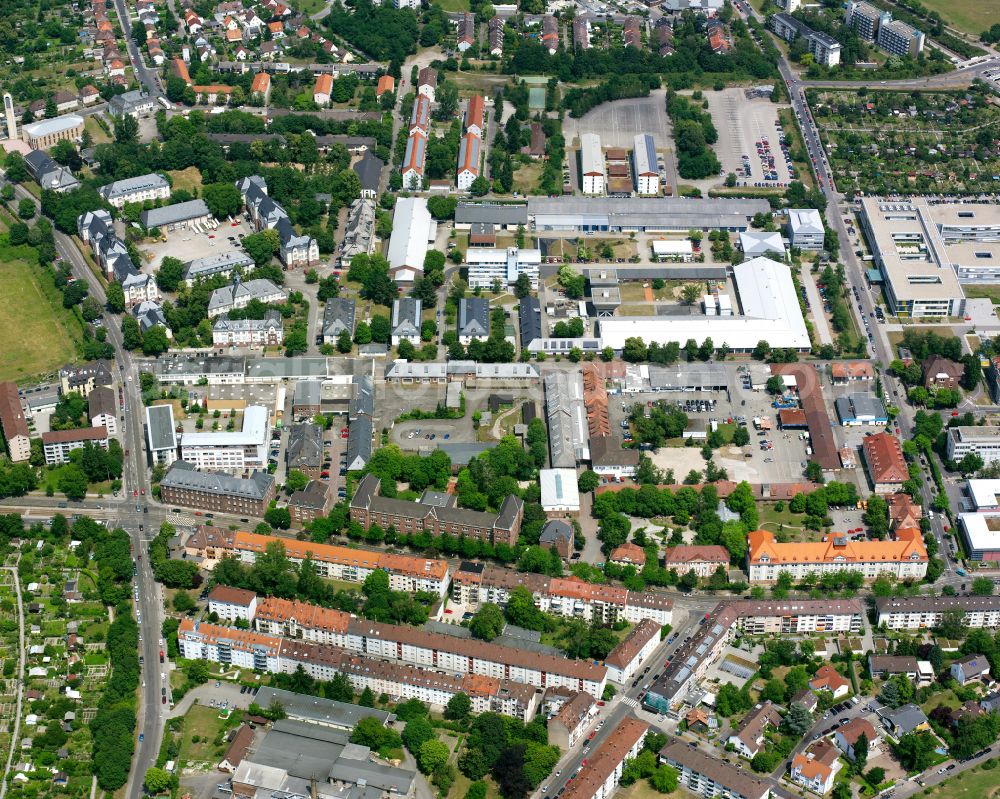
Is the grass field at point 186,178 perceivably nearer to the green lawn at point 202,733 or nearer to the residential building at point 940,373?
the green lawn at point 202,733

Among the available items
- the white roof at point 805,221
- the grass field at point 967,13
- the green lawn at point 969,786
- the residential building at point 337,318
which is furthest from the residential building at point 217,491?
the grass field at point 967,13

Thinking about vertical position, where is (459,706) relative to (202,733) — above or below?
above

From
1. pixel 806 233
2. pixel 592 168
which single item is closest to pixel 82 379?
pixel 592 168

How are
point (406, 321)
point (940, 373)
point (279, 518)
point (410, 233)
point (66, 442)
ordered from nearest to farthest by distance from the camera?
1. point (279, 518)
2. point (66, 442)
3. point (940, 373)
4. point (406, 321)
5. point (410, 233)

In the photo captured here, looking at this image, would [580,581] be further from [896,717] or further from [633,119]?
[633,119]

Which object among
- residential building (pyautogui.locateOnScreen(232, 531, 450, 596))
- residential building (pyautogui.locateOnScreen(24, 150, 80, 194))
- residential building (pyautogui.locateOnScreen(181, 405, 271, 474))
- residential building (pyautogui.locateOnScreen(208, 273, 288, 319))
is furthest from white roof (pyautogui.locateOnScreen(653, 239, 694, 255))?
residential building (pyautogui.locateOnScreen(24, 150, 80, 194))

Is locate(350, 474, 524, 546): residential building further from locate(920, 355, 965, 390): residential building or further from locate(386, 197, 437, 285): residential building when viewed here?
locate(920, 355, 965, 390): residential building

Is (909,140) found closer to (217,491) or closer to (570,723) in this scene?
(217,491)
